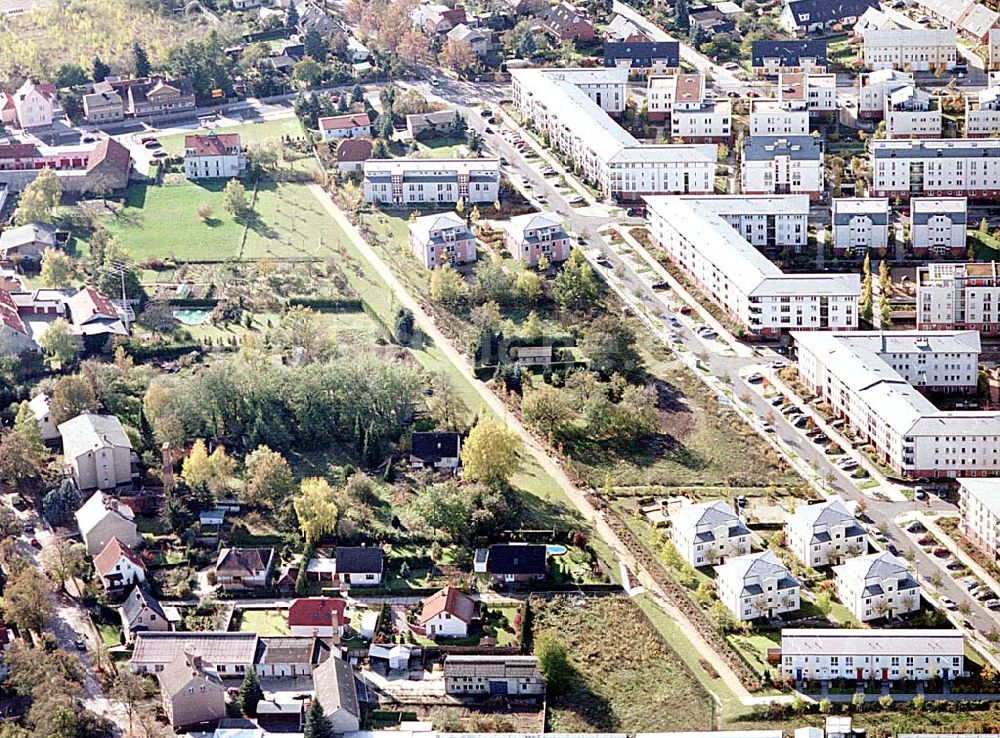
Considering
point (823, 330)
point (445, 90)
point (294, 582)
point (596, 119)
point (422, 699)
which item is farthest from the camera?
point (445, 90)

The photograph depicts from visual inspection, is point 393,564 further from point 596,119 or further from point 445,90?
point 445,90

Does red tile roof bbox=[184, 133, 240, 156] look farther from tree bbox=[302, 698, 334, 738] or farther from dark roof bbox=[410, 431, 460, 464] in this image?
tree bbox=[302, 698, 334, 738]

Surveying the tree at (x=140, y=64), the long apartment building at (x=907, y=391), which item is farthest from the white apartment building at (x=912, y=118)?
the tree at (x=140, y=64)

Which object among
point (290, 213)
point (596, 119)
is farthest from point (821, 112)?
point (290, 213)

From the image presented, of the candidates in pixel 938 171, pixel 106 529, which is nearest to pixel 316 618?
pixel 106 529

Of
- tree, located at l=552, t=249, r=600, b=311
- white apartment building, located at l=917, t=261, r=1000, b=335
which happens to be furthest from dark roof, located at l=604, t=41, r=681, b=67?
white apartment building, located at l=917, t=261, r=1000, b=335

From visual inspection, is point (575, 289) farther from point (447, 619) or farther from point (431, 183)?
point (447, 619)
